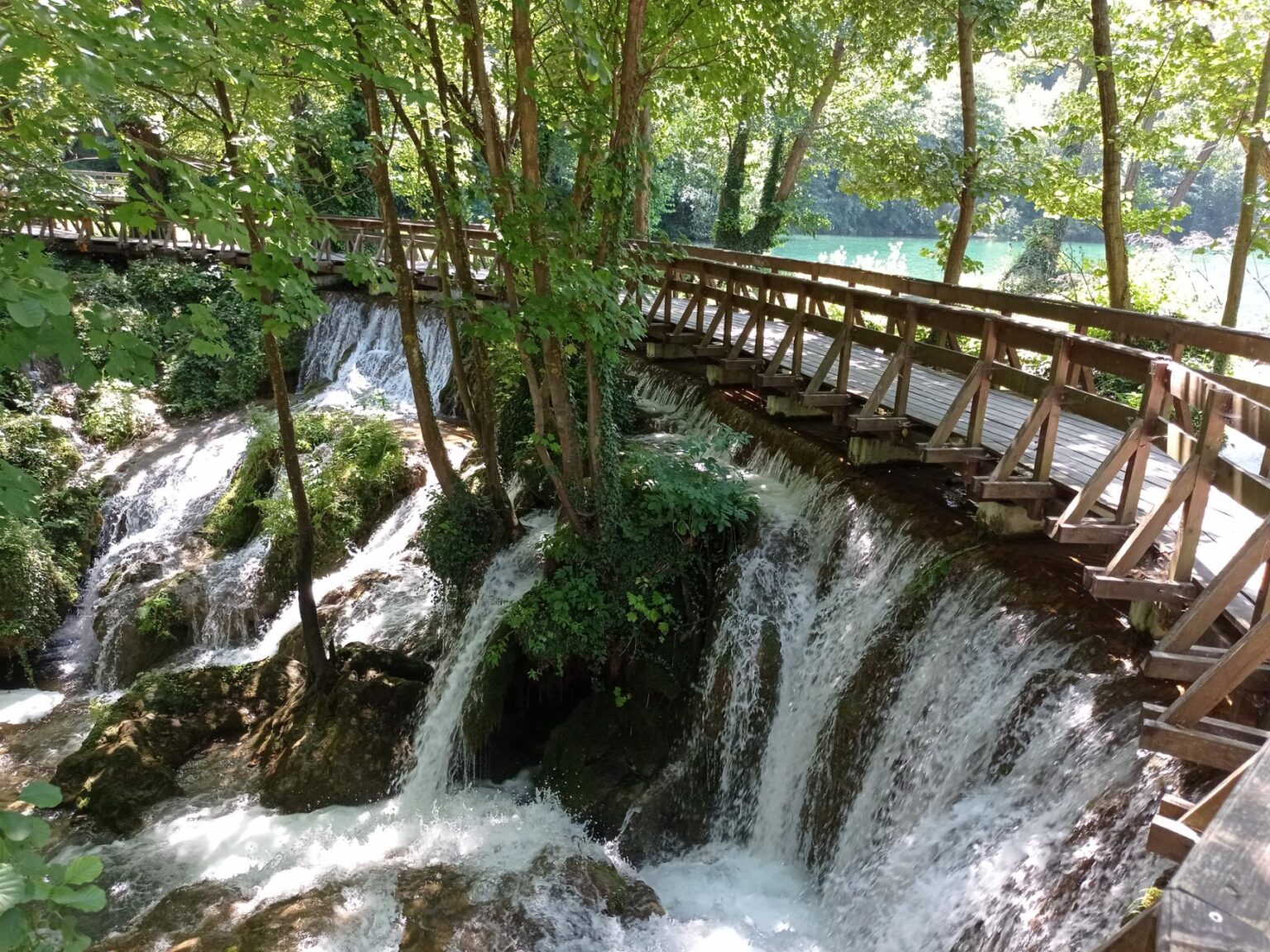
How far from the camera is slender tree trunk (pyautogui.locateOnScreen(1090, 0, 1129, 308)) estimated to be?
30.8 feet

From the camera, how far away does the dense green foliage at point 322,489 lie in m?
10.7

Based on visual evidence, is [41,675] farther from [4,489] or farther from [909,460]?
[909,460]

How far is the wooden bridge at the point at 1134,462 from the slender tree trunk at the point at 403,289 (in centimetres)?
153

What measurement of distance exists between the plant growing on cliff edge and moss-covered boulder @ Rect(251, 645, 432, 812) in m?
5.60

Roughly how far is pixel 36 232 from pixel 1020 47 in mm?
25336

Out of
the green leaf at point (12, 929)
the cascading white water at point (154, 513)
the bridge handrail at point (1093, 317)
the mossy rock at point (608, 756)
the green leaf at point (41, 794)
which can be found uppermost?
the bridge handrail at point (1093, 317)

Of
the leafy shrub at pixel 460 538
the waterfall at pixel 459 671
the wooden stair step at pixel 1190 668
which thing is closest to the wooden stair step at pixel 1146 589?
A: the wooden stair step at pixel 1190 668

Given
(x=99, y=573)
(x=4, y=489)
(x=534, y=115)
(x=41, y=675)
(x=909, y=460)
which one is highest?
(x=534, y=115)

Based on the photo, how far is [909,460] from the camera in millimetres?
7723

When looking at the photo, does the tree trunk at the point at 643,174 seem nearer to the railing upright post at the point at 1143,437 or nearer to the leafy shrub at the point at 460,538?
the leafy shrub at the point at 460,538

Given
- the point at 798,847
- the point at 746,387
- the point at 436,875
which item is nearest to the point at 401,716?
the point at 436,875

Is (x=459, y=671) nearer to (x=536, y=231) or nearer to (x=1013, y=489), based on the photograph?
(x=536, y=231)

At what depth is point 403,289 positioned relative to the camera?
8.24 meters

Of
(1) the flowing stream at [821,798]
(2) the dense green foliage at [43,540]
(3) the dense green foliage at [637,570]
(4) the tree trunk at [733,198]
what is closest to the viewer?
(1) the flowing stream at [821,798]
